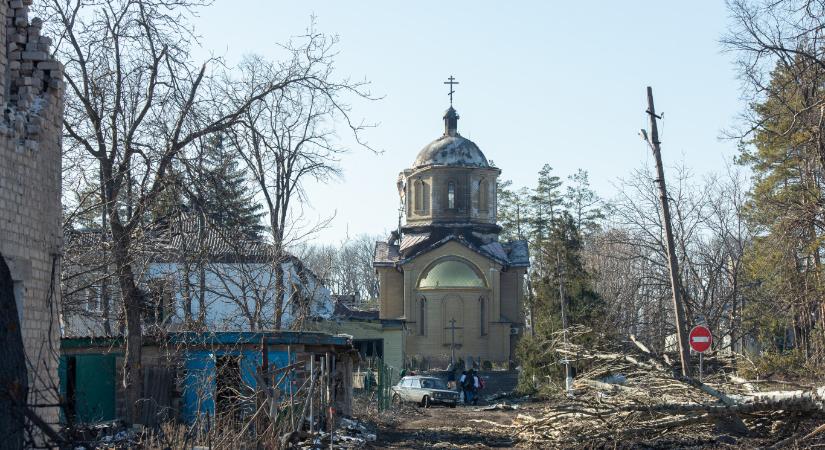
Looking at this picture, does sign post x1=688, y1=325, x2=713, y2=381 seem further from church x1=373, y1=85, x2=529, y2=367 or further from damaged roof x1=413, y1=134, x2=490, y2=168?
damaged roof x1=413, y1=134, x2=490, y2=168

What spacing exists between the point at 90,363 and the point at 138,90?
5.93 meters

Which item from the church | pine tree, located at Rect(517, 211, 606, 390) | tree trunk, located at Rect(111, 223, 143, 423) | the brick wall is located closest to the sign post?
tree trunk, located at Rect(111, 223, 143, 423)

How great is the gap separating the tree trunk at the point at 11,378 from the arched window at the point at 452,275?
184 ft

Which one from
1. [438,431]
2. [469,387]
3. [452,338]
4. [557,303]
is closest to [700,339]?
[438,431]

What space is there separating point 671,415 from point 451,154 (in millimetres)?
51081

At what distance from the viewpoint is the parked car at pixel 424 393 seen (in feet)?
132

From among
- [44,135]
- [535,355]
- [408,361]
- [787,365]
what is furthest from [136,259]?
[408,361]

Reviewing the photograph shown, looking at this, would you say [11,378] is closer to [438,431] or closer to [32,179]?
[32,179]

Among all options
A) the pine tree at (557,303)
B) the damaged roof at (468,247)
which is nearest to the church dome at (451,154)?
the damaged roof at (468,247)

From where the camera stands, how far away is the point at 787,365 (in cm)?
3072

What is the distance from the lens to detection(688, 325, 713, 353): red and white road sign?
78.3 ft

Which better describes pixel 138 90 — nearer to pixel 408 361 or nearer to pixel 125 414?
pixel 125 414

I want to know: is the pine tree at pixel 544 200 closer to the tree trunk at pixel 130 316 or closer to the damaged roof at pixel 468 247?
the damaged roof at pixel 468 247

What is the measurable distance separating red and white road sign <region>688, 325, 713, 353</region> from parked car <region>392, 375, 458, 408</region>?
17.4 m
